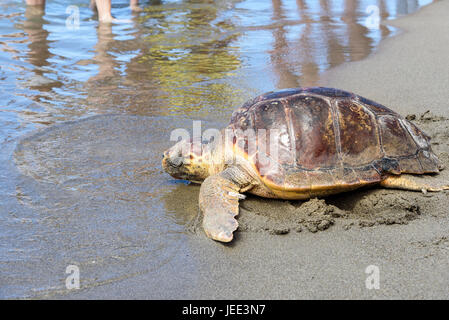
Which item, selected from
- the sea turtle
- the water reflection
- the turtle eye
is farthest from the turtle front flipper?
the water reflection

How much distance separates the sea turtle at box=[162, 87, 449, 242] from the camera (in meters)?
2.87

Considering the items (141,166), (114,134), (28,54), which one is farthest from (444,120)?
(28,54)

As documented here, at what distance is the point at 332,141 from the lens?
2.93 m

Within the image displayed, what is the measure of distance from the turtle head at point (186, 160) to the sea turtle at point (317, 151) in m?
0.19

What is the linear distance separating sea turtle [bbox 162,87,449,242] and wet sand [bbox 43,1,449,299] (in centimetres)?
11

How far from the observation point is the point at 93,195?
3.06 m

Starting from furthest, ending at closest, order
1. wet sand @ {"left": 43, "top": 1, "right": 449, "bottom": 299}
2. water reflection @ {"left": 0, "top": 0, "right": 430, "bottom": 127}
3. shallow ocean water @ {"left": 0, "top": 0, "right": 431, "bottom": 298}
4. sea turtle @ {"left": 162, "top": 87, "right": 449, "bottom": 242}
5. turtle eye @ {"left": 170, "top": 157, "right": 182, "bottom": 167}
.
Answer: water reflection @ {"left": 0, "top": 0, "right": 430, "bottom": 127}
turtle eye @ {"left": 170, "top": 157, "right": 182, "bottom": 167}
sea turtle @ {"left": 162, "top": 87, "right": 449, "bottom": 242}
shallow ocean water @ {"left": 0, "top": 0, "right": 431, "bottom": 298}
wet sand @ {"left": 43, "top": 1, "right": 449, "bottom": 299}

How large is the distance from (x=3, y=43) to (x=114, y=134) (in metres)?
3.93

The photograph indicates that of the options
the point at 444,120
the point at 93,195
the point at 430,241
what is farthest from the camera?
the point at 444,120

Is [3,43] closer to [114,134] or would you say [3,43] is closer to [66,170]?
[114,134]

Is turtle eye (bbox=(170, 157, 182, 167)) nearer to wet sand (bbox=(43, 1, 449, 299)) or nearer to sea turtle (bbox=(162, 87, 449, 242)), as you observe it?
wet sand (bbox=(43, 1, 449, 299))

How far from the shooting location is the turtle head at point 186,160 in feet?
10.6

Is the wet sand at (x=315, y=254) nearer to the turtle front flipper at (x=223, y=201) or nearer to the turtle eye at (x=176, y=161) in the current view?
the turtle front flipper at (x=223, y=201)
